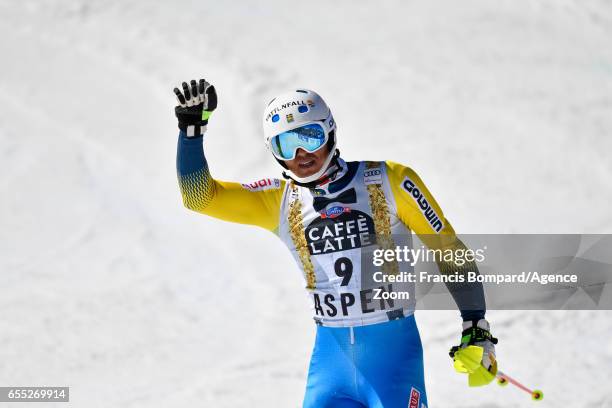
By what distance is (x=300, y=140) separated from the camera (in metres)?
5.27

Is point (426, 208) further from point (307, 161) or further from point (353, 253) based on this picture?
point (307, 161)

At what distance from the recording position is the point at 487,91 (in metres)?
13.9

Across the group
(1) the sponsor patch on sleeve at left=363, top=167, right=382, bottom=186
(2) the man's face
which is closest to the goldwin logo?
(1) the sponsor patch on sleeve at left=363, top=167, right=382, bottom=186

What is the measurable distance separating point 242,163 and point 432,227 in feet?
26.0

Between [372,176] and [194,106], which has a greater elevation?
[194,106]

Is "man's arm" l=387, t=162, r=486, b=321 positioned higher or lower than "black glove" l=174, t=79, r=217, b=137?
lower

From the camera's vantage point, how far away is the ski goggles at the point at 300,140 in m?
5.27

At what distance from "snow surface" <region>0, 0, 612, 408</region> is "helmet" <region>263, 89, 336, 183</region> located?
306 centimetres

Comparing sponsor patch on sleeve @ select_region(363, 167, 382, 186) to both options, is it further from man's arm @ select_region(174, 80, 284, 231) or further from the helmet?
man's arm @ select_region(174, 80, 284, 231)

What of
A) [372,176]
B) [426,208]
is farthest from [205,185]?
[426,208]

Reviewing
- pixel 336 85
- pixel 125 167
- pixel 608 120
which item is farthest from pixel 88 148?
pixel 608 120

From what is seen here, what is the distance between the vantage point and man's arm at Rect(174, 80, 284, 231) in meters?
5.27

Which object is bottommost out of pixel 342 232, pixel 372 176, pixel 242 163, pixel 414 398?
pixel 414 398

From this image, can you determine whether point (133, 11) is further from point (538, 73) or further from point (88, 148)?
point (538, 73)
